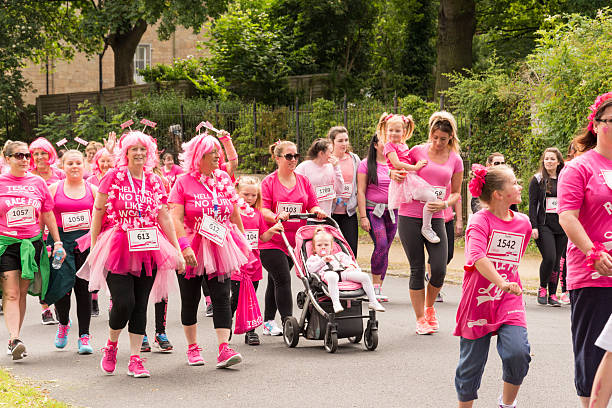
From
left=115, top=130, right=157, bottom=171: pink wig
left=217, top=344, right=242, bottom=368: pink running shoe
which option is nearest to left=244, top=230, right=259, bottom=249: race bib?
left=217, top=344, right=242, bottom=368: pink running shoe

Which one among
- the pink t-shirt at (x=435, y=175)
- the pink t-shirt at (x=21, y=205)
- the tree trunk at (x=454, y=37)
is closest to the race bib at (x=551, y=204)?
the pink t-shirt at (x=435, y=175)

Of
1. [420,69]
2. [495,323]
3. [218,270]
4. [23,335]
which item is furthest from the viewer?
[420,69]

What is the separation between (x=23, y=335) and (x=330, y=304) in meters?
3.53

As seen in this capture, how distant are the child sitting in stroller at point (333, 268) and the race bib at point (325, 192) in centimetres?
166

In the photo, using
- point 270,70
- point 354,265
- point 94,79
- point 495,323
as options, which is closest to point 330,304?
point 354,265

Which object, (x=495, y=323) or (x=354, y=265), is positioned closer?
(x=495, y=323)

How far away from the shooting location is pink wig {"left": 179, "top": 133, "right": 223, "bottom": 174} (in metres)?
7.35

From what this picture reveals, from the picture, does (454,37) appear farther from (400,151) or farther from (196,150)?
(196,150)

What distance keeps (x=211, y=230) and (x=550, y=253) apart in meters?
4.76

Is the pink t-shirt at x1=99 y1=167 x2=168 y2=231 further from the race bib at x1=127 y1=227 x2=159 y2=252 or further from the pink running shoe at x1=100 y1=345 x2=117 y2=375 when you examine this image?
the pink running shoe at x1=100 y1=345 x2=117 y2=375

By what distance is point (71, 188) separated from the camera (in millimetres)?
8992

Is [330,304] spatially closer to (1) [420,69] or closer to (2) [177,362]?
(2) [177,362]

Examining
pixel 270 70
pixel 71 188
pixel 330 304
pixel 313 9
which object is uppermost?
pixel 313 9

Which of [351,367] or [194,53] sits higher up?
[194,53]
